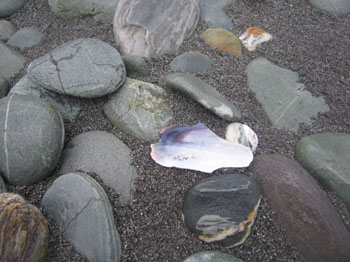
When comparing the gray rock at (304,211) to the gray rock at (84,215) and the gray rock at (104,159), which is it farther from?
the gray rock at (84,215)

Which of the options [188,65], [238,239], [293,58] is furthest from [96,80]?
[293,58]

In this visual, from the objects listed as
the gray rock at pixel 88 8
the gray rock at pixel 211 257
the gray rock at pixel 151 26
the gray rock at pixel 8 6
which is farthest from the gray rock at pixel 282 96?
the gray rock at pixel 8 6

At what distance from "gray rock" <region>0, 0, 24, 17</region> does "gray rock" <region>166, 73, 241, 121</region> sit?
203 centimetres

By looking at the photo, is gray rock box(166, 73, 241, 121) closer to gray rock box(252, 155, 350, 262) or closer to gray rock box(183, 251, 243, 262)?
gray rock box(252, 155, 350, 262)

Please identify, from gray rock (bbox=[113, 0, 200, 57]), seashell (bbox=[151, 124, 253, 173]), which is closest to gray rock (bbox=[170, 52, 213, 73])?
gray rock (bbox=[113, 0, 200, 57])

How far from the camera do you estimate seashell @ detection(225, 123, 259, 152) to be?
1.83 metres

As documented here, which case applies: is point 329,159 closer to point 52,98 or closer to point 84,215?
point 84,215

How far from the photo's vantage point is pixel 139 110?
77.5 inches

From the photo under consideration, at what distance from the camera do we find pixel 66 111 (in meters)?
2.02

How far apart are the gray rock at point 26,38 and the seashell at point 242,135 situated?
1926mm

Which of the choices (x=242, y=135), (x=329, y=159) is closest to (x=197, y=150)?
(x=242, y=135)

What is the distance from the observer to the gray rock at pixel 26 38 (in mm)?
2678

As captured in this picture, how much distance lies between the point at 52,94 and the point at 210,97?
3.45 ft

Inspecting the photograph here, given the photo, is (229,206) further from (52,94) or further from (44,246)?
(52,94)
